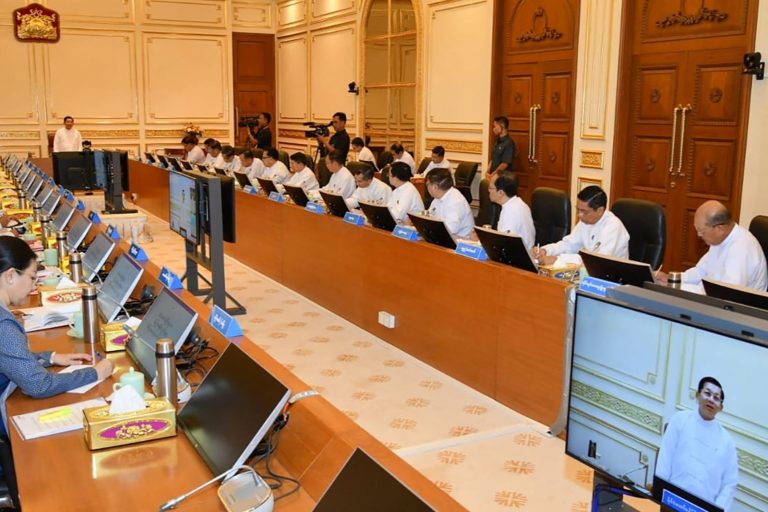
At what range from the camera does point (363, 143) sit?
1013 cm

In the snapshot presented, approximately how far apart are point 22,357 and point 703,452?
172cm

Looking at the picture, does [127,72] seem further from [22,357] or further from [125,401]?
[125,401]

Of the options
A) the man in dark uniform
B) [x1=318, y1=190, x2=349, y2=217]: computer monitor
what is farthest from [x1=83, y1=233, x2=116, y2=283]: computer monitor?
the man in dark uniform

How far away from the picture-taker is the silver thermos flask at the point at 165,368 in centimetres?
191

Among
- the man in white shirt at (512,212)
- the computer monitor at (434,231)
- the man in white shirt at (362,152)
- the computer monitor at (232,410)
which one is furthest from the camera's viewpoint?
the man in white shirt at (362,152)

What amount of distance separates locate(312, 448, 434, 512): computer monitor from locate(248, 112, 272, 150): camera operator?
32.3ft

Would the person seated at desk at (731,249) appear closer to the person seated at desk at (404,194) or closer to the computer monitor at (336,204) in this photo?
the computer monitor at (336,204)

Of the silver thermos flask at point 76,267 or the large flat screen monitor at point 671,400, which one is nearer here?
the large flat screen monitor at point 671,400

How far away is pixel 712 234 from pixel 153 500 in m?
2.81

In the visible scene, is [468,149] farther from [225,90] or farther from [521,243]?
[225,90]

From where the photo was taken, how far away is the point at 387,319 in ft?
14.5

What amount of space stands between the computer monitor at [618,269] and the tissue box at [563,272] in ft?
1.01

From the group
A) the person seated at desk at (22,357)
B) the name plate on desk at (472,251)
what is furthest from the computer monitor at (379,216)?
the person seated at desk at (22,357)

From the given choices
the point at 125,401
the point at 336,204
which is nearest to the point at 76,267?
the point at 125,401
